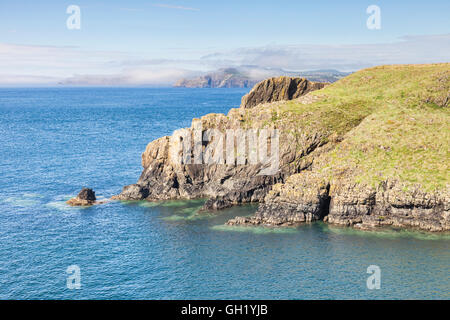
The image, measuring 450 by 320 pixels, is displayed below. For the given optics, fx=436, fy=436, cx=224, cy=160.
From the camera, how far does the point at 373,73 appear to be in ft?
430

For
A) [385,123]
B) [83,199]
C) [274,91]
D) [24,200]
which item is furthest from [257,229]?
[274,91]

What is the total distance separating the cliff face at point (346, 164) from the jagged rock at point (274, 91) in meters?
12.6

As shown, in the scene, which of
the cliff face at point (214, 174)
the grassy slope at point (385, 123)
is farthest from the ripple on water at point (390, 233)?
the cliff face at point (214, 174)

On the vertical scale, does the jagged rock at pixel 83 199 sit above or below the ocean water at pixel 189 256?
above

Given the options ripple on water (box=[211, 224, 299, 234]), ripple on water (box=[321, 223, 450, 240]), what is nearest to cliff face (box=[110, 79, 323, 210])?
ripple on water (box=[211, 224, 299, 234])

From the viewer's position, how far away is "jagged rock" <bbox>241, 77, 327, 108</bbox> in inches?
5176

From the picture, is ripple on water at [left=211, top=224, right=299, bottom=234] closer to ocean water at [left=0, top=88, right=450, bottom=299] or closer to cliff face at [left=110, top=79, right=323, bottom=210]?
ocean water at [left=0, top=88, right=450, bottom=299]

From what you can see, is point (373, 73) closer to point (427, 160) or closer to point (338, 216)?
point (427, 160)

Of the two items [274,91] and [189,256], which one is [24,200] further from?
[274,91]

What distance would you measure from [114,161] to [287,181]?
70.5m

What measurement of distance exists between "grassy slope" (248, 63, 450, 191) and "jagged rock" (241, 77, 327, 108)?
12073 mm

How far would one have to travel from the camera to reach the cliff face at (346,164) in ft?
273

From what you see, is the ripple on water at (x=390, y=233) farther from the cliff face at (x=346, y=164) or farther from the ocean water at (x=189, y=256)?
the cliff face at (x=346, y=164)

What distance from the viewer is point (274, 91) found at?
434 ft
